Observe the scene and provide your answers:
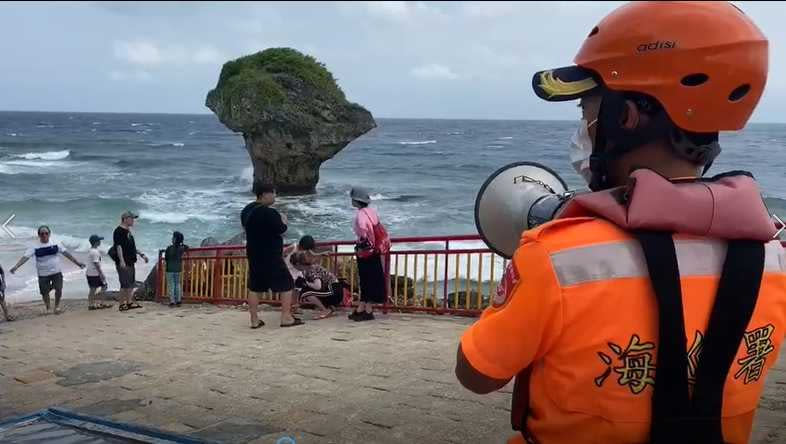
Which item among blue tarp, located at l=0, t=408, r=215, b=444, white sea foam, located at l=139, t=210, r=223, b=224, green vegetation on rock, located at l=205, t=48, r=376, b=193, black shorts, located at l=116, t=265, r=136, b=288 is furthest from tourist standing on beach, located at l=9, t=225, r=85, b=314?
green vegetation on rock, located at l=205, t=48, r=376, b=193

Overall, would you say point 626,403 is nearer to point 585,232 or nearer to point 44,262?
point 585,232

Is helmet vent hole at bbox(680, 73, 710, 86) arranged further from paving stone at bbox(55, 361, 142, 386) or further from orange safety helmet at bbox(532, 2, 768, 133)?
paving stone at bbox(55, 361, 142, 386)

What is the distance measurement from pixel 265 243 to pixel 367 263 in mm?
1238

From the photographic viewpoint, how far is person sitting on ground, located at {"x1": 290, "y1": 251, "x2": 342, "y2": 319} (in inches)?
393

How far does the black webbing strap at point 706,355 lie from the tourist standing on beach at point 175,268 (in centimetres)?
1199

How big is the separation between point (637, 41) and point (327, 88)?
107 ft

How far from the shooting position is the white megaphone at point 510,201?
1996 mm

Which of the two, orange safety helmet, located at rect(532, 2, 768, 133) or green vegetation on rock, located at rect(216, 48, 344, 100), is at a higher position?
green vegetation on rock, located at rect(216, 48, 344, 100)

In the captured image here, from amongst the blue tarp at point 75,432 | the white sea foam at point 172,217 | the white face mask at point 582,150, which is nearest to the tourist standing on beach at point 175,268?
the blue tarp at point 75,432

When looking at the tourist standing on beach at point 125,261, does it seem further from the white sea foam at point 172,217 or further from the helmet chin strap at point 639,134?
the white sea foam at point 172,217

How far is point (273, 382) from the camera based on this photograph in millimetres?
6293

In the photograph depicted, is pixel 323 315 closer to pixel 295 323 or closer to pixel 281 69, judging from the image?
pixel 295 323

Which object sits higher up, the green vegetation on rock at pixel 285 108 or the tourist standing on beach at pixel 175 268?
the green vegetation on rock at pixel 285 108

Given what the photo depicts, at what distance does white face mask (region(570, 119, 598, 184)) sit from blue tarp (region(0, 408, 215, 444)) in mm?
2259
